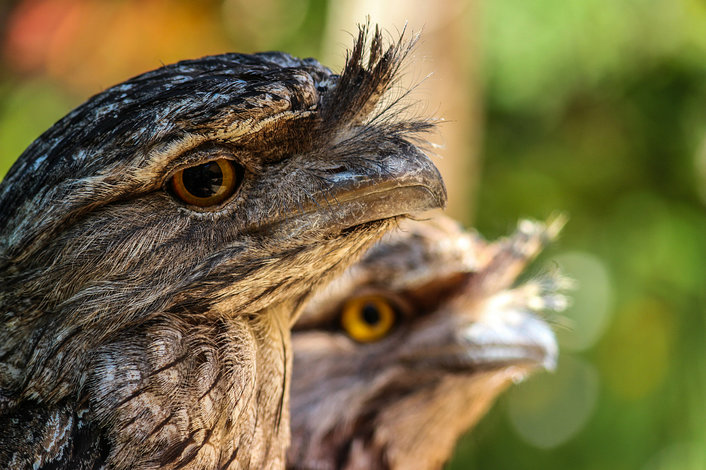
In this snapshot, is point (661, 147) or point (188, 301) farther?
point (661, 147)

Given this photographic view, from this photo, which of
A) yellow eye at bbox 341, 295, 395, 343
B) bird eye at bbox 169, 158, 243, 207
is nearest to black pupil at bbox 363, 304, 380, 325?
yellow eye at bbox 341, 295, 395, 343

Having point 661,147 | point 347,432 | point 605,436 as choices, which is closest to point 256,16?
point 661,147

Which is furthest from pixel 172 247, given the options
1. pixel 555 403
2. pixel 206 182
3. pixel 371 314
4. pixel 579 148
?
pixel 555 403

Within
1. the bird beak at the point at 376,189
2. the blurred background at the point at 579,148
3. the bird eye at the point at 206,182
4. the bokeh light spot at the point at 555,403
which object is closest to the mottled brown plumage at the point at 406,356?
the bird beak at the point at 376,189

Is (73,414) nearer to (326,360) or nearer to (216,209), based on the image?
(216,209)

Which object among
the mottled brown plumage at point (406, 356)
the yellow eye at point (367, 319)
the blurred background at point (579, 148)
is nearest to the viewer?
the mottled brown plumage at point (406, 356)

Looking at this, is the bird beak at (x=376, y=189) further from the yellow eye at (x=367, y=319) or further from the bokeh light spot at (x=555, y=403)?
the bokeh light spot at (x=555, y=403)
